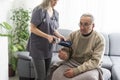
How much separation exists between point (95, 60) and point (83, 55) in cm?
14

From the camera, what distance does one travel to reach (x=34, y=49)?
243 centimetres

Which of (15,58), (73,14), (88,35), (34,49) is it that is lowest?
(15,58)

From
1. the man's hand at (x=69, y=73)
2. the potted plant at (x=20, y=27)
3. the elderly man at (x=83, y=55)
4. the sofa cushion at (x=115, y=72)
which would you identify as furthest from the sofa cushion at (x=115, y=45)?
the man's hand at (x=69, y=73)

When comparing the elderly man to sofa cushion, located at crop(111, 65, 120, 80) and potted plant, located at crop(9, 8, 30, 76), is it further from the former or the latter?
potted plant, located at crop(9, 8, 30, 76)

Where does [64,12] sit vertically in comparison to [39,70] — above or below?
above

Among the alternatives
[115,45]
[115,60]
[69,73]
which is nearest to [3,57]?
[69,73]

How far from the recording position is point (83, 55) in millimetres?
2207

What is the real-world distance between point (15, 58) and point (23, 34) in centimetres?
43

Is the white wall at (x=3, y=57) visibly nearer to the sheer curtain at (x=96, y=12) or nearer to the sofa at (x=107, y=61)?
the sofa at (x=107, y=61)

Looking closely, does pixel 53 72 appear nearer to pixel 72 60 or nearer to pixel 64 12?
pixel 72 60

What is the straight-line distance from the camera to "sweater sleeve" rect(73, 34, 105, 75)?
6.77 feet

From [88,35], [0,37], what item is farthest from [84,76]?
[0,37]

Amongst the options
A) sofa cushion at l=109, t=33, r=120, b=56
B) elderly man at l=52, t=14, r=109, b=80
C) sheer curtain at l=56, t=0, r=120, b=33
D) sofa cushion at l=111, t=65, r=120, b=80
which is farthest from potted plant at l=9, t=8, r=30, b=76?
elderly man at l=52, t=14, r=109, b=80

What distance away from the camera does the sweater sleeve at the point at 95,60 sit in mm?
2064
